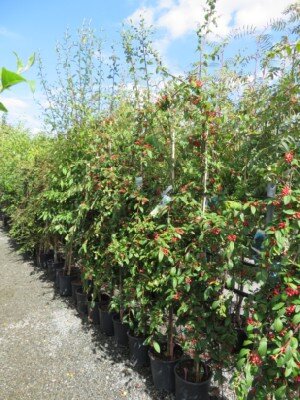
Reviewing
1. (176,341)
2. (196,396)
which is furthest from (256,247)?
(176,341)

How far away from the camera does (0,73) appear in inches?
16.1

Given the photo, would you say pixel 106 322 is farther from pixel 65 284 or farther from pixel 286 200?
pixel 286 200

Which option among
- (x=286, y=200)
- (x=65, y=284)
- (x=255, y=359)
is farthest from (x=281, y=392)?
(x=65, y=284)

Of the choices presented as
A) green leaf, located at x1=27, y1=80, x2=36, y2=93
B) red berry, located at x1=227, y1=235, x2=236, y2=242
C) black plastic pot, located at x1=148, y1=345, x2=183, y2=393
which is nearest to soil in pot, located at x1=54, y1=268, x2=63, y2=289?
black plastic pot, located at x1=148, y1=345, x2=183, y2=393

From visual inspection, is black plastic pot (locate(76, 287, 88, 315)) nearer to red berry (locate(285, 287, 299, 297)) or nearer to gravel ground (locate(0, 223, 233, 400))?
gravel ground (locate(0, 223, 233, 400))

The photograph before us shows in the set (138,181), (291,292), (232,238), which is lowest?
(291,292)

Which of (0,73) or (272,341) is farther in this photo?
(272,341)

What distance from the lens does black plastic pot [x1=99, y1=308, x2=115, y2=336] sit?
3.26 metres

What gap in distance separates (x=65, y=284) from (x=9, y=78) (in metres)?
4.08

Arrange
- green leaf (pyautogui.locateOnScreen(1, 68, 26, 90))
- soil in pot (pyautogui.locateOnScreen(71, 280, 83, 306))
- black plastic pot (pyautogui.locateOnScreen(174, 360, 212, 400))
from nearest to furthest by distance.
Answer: green leaf (pyautogui.locateOnScreen(1, 68, 26, 90))
black plastic pot (pyautogui.locateOnScreen(174, 360, 212, 400))
soil in pot (pyautogui.locateOnScreen(71, 280, 83, 306))

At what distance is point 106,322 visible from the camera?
10.7 feet

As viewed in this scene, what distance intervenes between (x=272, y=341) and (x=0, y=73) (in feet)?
4.66

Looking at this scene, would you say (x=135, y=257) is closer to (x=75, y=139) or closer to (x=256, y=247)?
(x=256, y=247)

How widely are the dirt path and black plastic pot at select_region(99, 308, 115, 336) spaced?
7 centimetres
